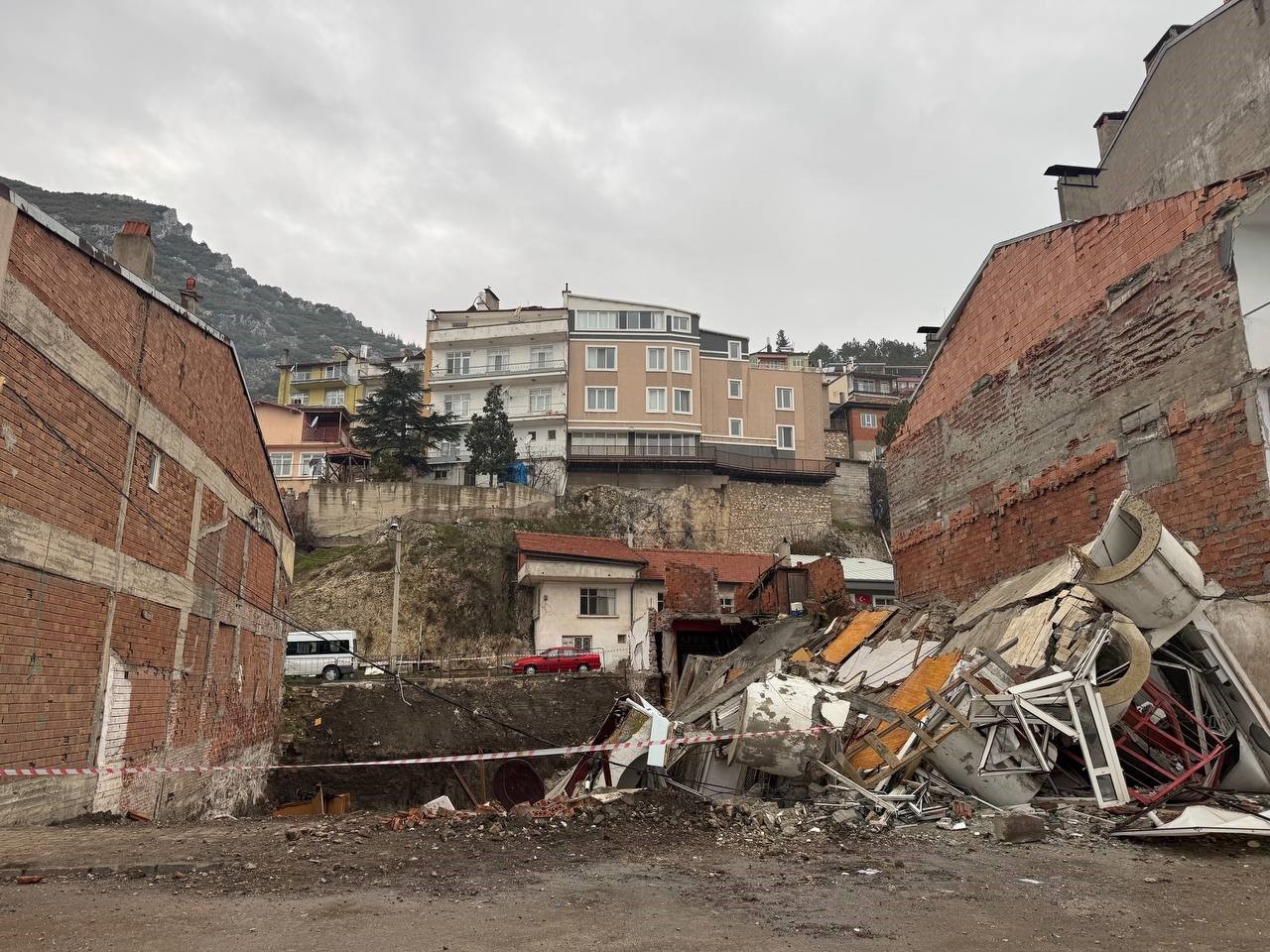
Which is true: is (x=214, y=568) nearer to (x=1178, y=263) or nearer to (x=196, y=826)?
(x=196, y=826)

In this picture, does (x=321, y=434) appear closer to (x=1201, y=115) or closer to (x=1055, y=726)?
(x=1201, y=115)

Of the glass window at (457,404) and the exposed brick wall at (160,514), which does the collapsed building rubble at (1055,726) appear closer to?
the exposed brick wall at (160,514)

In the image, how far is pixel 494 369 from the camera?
165 feet

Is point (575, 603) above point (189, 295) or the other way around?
the other way around

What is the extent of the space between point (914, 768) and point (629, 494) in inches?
1363

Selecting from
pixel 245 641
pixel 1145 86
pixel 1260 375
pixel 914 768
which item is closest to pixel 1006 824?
pixel 914 768

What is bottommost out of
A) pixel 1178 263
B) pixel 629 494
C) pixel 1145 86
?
pixel 1178 263

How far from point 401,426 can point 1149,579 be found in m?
41.9

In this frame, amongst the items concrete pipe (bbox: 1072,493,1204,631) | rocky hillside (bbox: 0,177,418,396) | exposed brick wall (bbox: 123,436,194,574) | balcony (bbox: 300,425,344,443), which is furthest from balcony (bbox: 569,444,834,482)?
rocky hillside (bbox: 0,177,418,396)

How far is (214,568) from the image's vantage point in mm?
14758

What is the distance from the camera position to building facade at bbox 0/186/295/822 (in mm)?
8805

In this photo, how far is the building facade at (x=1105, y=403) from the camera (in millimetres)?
11422

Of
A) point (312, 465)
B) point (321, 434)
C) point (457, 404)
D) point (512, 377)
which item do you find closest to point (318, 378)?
point (321, 434)

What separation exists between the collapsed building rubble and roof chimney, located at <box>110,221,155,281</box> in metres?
11.4
